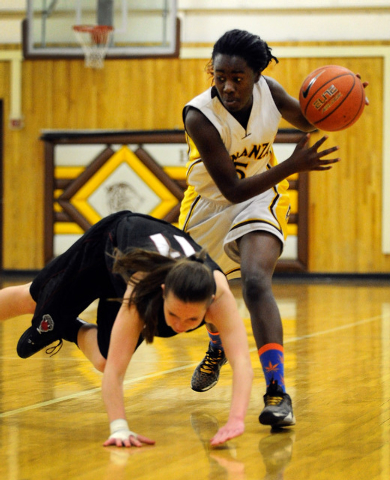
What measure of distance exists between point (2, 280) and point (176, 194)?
7.99ft

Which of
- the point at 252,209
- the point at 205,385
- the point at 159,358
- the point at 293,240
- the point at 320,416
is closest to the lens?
the point at 320,416

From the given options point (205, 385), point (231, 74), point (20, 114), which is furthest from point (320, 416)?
point (20, 114)

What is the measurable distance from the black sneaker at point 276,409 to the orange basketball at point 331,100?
3.38ft

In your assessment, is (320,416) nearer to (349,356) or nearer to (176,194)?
(349,356)

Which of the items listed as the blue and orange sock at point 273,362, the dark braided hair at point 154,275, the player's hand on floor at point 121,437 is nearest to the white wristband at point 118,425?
the player's hand on floor at point 121,437

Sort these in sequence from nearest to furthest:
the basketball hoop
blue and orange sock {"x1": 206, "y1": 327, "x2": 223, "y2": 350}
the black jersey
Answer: the black jersey < blue and orange sock {"x1": 206, "y1": 327, "x2": 223, "y2": 350} < the basketball hoop

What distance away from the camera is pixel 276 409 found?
8.11 feet

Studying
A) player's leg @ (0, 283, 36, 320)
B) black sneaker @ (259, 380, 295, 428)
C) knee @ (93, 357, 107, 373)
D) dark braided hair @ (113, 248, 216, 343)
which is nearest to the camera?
dark braided hair @ (113, 248, 216, 343)

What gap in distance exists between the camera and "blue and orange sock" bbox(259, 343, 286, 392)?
2592mm

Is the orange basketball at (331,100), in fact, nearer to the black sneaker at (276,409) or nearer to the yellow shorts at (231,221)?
the yellow shorts at (231,221)

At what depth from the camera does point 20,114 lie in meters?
10.6

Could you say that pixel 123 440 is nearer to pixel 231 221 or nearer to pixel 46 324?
pixel 46 324

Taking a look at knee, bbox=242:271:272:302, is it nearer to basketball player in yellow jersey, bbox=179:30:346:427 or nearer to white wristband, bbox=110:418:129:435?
basketball player in yellow jersey, bbox=179:30:346:427

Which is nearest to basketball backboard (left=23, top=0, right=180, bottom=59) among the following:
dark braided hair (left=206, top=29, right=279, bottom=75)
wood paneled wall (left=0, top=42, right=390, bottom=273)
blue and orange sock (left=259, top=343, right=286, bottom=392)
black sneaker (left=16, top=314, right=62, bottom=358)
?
wood paneled wall (left=0, top=42, right=390, bottom=273)
